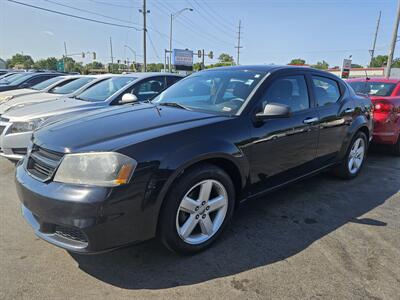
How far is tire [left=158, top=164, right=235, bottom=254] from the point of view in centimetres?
243

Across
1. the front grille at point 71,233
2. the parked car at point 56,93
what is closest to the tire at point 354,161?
the front grille at point 71,233

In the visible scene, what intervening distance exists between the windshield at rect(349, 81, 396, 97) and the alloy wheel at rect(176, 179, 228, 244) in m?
4.89

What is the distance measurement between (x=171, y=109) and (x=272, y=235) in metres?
1.62

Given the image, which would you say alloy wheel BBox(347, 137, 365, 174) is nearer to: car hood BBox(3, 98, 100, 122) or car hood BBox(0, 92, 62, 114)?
car hood BBox(3, 98, 100, 122)

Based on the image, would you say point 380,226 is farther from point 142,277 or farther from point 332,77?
point 142,277

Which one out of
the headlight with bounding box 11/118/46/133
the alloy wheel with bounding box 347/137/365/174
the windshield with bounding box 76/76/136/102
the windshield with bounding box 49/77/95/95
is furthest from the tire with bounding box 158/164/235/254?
the windshield with bounding box 49/77/95/95

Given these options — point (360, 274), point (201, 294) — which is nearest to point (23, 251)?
point (201, 294)

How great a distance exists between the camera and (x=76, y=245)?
222 centimetres

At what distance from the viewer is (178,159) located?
7.84 feet

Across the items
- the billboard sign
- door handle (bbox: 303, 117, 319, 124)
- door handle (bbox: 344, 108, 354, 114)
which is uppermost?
the billboard sign

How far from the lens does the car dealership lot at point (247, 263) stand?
2.30m

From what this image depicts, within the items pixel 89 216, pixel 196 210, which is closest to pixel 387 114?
pixel 196 210

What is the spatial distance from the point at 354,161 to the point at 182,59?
42390 millimetres

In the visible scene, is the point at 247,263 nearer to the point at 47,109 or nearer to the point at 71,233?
the point at 71,233
